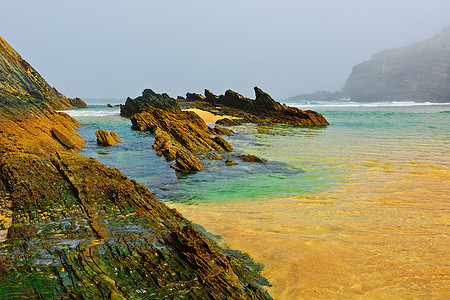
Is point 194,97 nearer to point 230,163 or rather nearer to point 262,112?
point 262,112

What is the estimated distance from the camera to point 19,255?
2.91m

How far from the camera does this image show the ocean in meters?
3.52

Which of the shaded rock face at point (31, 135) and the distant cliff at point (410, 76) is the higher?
the distant cliff at point (410, 76)

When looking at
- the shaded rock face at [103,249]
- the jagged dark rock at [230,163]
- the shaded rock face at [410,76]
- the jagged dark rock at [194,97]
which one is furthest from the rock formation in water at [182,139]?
the shaded rock face at [410,76]

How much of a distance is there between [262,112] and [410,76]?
148 meters

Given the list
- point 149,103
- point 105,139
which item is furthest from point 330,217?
point 149,103

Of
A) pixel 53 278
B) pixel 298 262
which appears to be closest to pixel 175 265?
pixel 53 278

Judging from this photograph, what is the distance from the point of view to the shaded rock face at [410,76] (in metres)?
133

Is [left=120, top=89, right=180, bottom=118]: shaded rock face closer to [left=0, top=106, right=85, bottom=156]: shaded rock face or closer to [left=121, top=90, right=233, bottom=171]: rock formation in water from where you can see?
[left=121, top=90, right=233, bottom=171]: rock formation in water

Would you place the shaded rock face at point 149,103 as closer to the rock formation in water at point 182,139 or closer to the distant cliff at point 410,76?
the rock formation in water at point 182,139

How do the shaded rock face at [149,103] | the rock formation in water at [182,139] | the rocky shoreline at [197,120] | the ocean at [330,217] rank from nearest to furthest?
the ocean at [330,217] < the rock formation in water at [182,139] < the rocky shoreline at [197,120] < the shaded rock face at [149,103]

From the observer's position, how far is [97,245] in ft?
10.3

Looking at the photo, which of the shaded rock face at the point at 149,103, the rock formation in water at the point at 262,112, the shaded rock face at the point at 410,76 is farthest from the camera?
the shaded rock face at the point at 410,76

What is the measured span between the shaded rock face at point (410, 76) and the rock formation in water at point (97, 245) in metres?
144
